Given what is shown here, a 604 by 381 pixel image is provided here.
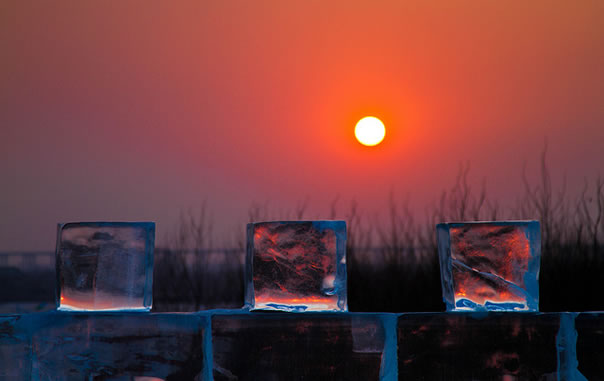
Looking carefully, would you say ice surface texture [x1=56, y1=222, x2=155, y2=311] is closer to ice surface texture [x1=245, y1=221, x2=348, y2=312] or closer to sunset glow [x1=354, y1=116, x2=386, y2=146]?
ice surface texture [x1=245, y1=221, x2=348, y2=312]

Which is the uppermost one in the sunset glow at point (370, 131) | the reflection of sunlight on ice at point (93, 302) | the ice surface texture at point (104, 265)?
the sunset glow at point (370, 131)

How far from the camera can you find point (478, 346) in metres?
1.13

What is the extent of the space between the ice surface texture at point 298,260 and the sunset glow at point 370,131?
1.23 m

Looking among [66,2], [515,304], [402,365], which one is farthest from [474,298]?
[66,2]

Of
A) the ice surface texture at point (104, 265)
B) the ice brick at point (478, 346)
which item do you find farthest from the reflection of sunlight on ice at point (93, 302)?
the ice brick at point (478, 346)

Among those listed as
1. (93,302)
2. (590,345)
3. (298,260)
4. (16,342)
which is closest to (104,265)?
(93,302)

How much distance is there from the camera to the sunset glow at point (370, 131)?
2.28m

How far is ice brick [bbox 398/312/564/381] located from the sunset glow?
1211mm

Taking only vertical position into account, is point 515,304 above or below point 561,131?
below

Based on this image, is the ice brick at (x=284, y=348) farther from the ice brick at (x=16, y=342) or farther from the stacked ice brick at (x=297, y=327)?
the ice brick at (x=16, y=342)

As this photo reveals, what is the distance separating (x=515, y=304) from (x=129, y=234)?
699 millimetres

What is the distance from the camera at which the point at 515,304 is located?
43.8 inches

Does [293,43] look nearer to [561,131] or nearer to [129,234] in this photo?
[561,131]

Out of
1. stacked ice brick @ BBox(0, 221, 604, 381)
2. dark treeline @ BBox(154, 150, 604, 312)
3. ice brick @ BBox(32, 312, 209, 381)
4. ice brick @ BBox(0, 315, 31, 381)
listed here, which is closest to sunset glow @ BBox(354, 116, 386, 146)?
dark treeline @ BBox(154, 150, 604, 312)
